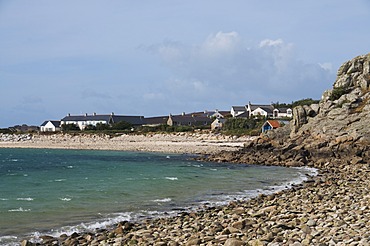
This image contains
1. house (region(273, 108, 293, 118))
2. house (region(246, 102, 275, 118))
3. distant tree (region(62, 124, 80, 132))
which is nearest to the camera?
house (region(273, 108, 293, 118))

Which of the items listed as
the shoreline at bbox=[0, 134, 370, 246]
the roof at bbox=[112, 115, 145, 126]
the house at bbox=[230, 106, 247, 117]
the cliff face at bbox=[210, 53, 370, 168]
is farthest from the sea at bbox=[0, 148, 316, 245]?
the roof at bbox=[112, 115, 145, 126]

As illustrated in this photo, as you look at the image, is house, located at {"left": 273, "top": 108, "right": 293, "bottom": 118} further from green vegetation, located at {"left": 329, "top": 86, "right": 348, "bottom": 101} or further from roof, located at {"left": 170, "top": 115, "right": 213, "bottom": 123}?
green vegetation, located at {"left": 329, "top": 86, "right": 348, "bottom": 101}

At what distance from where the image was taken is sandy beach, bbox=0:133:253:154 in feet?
195

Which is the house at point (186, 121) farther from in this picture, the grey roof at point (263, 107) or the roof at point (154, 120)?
the grey roof at point (263, 107)

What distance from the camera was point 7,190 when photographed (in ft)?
→ 75.5

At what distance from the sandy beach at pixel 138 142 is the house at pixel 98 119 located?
14668mm

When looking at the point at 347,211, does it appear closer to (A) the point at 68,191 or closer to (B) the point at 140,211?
(B) the point at 140,211

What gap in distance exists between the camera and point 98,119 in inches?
4316

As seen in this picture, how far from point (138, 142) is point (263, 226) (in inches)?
2481

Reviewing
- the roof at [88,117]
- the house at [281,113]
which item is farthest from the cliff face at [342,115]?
the roof at [88,117]

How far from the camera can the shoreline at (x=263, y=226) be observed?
352 inches

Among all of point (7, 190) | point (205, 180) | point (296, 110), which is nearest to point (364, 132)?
point (296, 110)

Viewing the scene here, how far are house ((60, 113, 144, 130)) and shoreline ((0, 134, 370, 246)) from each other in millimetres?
91349

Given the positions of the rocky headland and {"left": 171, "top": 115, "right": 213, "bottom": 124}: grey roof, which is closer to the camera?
the rocky headland
